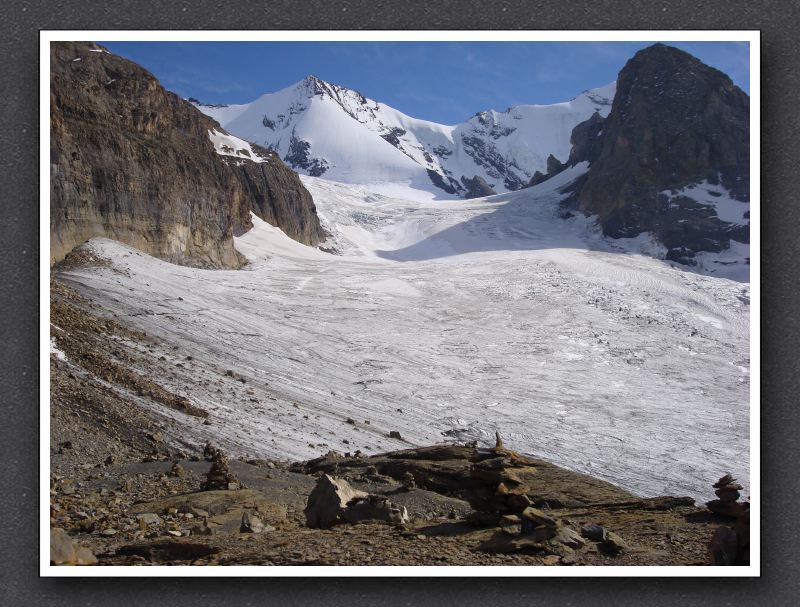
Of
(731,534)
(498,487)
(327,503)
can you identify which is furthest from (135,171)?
(731,534)

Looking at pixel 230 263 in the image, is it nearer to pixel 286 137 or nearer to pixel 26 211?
pixel 26 211

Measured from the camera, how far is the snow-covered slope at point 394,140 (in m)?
97.6

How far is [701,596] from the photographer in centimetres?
666

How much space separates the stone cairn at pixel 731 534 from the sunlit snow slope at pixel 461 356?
0.99 metres

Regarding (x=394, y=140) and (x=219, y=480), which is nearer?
(x=219, y=480)

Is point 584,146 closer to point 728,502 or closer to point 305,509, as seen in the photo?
point 728,502

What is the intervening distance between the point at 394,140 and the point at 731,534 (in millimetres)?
112932

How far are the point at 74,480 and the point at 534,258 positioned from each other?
25.7 meters

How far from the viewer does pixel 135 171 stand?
21.7 m

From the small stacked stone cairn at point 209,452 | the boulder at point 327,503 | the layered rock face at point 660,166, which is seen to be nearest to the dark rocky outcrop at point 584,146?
the layered rock face at point 660,166

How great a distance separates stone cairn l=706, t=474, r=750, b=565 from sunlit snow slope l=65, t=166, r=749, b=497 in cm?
99

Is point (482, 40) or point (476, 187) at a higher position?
point (476, 187)

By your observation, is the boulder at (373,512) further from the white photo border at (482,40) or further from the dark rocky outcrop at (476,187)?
the dark rocky outcrop at (476,187)

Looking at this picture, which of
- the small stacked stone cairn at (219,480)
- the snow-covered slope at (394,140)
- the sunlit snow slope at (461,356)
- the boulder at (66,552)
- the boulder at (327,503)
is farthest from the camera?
the snow-covered slope at (394,140)
